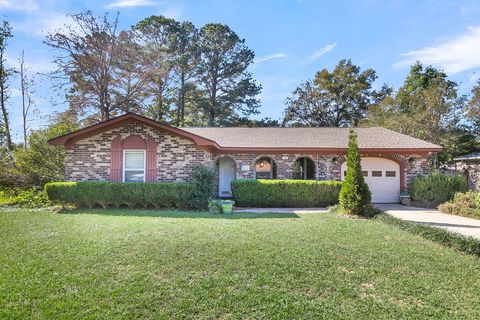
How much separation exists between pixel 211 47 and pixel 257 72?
5274 mm

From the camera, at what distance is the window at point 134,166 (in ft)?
39.4

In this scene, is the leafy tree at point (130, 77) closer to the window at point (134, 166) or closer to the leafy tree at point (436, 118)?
the window at point (134, 166)

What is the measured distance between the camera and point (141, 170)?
12039 mm

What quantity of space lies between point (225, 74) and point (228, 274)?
89.9ft

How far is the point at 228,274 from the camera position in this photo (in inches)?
178

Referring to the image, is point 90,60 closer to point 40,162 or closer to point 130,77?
point 130,77

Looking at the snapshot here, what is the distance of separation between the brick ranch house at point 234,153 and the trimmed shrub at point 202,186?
970 mm

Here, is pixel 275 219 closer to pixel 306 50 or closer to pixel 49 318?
pixel 49 318

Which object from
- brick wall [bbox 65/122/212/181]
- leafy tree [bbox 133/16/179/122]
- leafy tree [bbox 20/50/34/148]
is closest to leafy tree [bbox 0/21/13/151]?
leafy tree [bbox 20/50/34/148]

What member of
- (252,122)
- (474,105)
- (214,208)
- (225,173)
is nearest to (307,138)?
(225,173)

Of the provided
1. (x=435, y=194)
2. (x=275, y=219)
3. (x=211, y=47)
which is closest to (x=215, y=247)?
(x=275, y=219)

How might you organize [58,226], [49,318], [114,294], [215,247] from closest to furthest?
[49,318]
[114,294]
[215,247]
[58,226]

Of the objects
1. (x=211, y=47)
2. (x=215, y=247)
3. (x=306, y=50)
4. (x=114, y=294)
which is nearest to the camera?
(x=114, y=294)

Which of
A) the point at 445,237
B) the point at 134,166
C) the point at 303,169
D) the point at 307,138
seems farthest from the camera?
the point at 303,169
